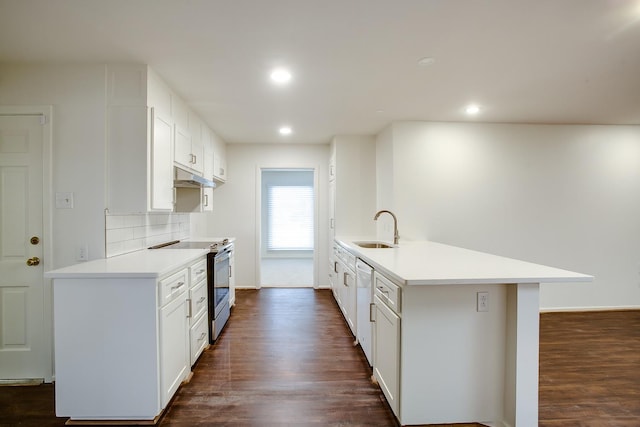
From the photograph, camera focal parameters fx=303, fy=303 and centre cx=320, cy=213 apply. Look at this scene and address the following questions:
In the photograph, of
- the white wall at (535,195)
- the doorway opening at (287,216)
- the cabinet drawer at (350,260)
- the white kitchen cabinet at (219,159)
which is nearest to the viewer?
the cabinet drawer at (350,260)

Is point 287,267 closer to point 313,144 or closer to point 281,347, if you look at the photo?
point 313,144

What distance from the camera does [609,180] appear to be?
383 cm

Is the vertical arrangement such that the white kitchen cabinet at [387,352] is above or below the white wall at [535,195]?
below

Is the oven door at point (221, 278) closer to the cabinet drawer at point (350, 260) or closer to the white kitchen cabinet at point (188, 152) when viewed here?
the white kitchen cabinet at point (188, 152)

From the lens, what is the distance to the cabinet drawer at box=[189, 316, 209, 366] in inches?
94.5

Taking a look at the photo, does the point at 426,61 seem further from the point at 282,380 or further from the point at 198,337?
the point at 198,337

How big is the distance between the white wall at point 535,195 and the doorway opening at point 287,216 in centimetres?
456

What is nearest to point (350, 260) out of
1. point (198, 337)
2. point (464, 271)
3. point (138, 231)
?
point (464, 271)

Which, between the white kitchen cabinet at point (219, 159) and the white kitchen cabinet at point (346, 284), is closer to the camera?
the white kitchen cabinet at point (346, 284)

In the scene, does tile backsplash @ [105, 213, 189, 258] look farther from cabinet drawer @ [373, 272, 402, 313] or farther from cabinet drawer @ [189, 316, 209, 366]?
cabinet drawer @ [373, 272, 402, 313]

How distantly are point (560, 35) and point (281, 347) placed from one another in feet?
10.4

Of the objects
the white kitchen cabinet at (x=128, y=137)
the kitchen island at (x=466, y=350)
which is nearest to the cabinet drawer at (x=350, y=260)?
the kitchen island at (x=466, y=350)

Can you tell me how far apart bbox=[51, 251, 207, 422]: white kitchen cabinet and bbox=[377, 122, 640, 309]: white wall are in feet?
9.17

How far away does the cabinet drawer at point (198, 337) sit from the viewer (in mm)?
2401
